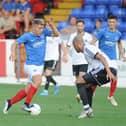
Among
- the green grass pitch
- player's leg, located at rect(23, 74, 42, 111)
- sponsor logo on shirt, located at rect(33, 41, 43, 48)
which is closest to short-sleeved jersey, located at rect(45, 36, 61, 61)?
the green grass pitch

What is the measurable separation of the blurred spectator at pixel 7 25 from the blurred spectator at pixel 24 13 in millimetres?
363

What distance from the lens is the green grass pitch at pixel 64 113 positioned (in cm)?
1145

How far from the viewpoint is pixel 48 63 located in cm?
1808

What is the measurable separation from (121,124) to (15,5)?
46.0ft

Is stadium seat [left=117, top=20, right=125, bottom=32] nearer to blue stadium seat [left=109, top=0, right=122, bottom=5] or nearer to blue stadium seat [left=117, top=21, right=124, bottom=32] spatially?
blue stadium seat [left=117, top=21, right=124, bottom=32]

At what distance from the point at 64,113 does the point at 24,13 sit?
11.5 metres

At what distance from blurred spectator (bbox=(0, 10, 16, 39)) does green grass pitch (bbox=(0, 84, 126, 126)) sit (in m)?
5.83

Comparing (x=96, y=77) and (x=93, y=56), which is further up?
(x=93, y=56)

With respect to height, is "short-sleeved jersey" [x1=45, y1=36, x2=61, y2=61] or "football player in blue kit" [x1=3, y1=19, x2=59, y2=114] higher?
"football player in blue kit" [x1=3, y1=19, x2=59, y2=114]

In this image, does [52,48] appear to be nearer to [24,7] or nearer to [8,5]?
[24,7]

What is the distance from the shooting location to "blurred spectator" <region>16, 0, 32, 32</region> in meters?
24.0

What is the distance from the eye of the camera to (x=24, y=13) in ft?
78.9

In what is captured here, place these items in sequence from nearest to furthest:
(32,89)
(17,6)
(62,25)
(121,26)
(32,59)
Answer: (32,89) < (32,59) < (121,26) < (62,25) < (17,6)

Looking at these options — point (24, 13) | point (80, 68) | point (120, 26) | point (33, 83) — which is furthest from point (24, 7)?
point (33, 83)
